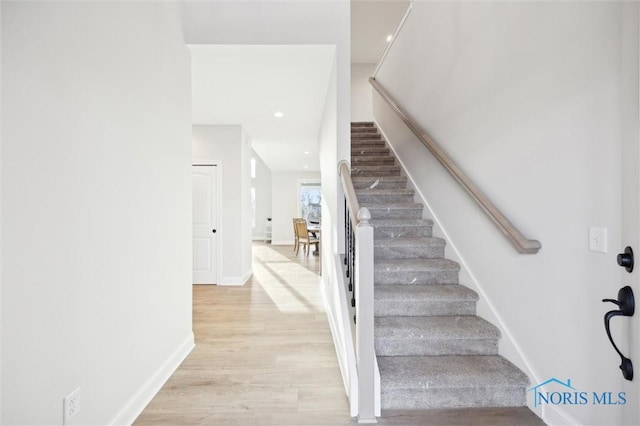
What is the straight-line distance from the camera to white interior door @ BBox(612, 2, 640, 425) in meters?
1.23

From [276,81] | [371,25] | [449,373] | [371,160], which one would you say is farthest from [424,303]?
[371,25]

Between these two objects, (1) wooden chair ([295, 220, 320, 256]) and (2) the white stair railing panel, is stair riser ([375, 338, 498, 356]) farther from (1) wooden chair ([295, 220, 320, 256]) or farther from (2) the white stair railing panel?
(1) wooden chair ([295, 220, 320, 256])

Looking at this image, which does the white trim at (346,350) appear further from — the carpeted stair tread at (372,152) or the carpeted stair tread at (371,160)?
the carpeted stair tread at (372,152)

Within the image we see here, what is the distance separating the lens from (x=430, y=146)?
2930 millimetres

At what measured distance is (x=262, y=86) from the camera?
3.47m

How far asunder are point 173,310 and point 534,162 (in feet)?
8.90

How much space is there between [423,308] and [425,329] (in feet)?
0.81

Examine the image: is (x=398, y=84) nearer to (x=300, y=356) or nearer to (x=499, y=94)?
(x=499, y=94)

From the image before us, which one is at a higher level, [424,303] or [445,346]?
[424,303]

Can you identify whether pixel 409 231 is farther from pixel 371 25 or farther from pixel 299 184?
pixel 299 184

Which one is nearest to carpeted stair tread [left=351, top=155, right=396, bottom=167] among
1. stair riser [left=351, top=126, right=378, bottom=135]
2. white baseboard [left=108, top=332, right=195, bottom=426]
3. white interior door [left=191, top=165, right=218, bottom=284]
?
stair riser [left=351, top=126, right=378, bottom=135]

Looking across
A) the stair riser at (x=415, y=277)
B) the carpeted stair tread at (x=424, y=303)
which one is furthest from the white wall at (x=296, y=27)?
the carpeted stair tread at (x=424, y=303)

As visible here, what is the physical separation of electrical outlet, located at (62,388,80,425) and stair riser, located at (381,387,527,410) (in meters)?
1.55

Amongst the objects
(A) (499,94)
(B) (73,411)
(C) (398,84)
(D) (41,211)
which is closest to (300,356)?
(B) (73,411)
